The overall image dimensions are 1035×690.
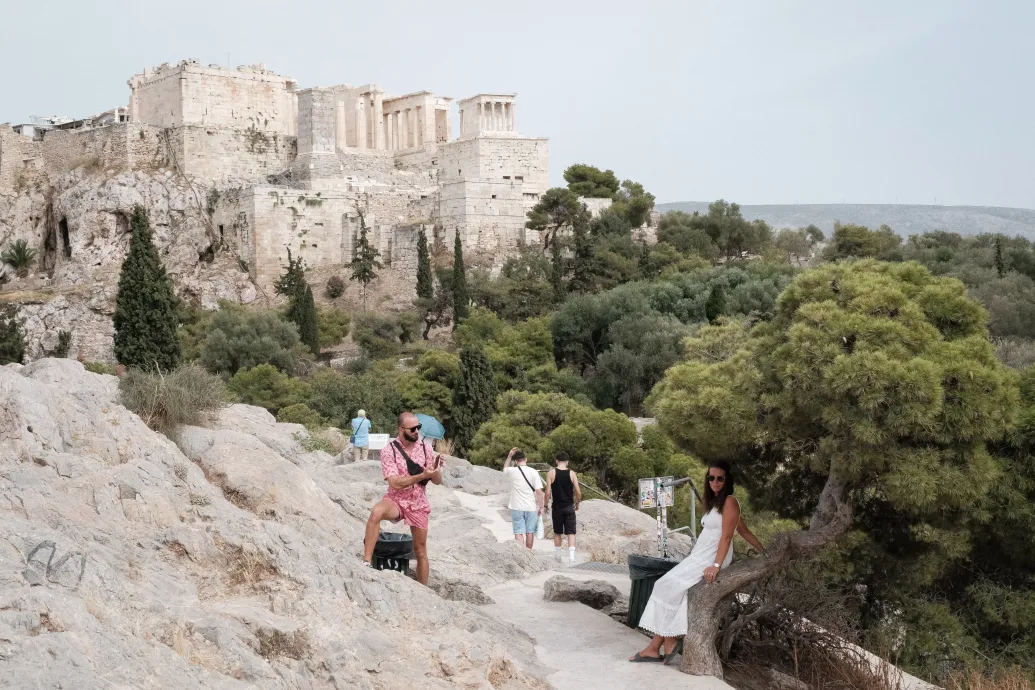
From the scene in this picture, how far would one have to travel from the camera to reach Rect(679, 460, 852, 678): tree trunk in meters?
6.70

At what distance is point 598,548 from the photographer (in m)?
11.0

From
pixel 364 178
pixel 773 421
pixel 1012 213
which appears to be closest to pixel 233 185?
pixel 364 178

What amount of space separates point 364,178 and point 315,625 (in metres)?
37.0

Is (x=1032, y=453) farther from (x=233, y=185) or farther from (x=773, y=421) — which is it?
(x=233, y=185)

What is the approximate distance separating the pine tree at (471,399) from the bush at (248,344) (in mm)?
6191

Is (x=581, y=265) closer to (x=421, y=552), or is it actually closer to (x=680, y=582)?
(x=421, y=552)

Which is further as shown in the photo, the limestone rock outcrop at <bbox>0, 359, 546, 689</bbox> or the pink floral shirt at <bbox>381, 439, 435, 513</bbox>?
the pink floral shirt at <bbox>381, 439, 435, 513</bbox>

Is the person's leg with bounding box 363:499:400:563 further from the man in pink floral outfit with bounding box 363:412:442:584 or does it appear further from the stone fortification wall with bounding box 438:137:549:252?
the stone fortification wall with bounding box 438:137:549:252

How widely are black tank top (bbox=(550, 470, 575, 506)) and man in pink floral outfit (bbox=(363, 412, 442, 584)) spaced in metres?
3.04

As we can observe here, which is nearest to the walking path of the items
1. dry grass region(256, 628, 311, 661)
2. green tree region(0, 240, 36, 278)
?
dry grass region(256, 628, 311, 661)

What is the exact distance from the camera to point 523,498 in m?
10.9

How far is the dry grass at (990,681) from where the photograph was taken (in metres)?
7.11

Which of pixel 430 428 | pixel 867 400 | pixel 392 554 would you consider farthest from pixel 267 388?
pixel 867 400

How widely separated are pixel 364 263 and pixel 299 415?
14.5 metres
